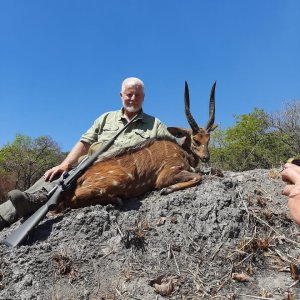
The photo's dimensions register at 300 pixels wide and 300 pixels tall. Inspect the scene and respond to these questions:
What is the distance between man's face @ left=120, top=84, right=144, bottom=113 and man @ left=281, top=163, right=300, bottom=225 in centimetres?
438

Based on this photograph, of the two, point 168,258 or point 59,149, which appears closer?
point 168,258

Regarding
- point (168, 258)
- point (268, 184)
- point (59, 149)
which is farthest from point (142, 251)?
point (59, 149)

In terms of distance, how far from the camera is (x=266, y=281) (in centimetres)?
380

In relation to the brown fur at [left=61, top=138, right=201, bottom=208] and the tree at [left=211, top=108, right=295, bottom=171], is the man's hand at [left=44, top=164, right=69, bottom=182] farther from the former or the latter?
the tree at [left=211, top=108, right=295, bottom=171]

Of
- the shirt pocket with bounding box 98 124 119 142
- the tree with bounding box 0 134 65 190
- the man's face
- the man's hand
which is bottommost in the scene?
the man's hand

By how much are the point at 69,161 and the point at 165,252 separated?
2148 mm

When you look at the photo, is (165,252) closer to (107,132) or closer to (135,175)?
(135,175)

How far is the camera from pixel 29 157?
93.8 ft

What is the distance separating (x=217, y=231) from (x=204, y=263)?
454mm

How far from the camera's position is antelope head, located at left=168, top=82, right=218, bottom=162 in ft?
22.1

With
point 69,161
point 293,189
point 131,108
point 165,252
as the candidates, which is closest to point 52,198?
point 69,161

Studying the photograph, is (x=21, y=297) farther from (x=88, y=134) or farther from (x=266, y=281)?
(x=88, y=134)

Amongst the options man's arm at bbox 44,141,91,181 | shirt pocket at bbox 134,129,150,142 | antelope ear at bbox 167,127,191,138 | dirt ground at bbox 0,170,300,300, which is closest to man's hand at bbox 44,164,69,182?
man's arm at bbox 44,141,91,181

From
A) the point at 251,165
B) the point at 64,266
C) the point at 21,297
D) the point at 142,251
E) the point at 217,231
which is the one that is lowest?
the point at 21,297
